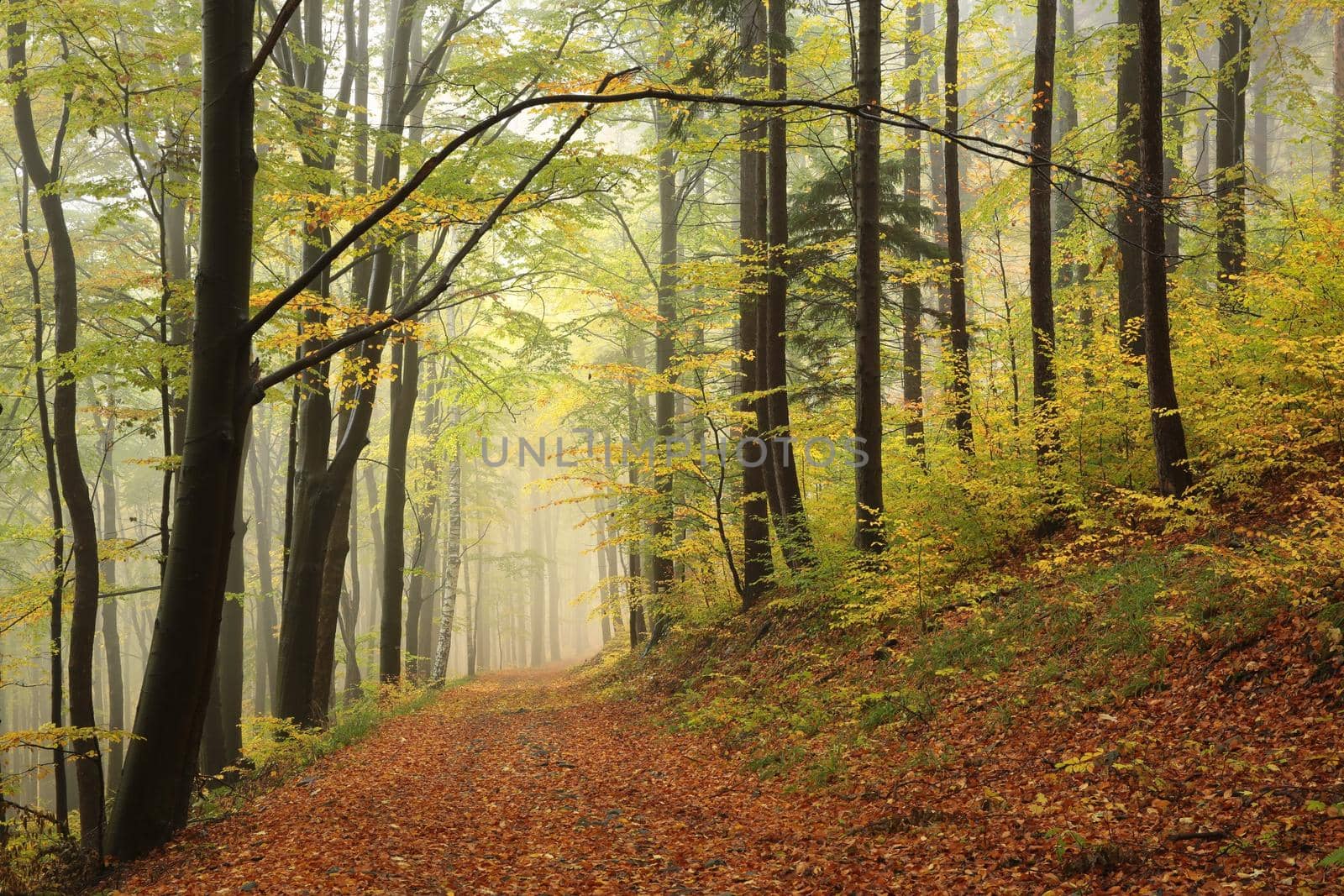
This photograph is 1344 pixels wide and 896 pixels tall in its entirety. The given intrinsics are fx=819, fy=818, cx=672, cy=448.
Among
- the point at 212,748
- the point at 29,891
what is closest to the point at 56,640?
the point at 212,748

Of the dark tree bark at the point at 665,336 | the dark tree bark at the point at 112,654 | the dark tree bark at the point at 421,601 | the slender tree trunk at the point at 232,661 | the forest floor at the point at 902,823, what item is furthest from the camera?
the dark tree bark at the point at 421,601

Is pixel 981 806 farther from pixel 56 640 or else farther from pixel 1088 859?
pixel 56 640

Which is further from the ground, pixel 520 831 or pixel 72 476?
pixel 72 476

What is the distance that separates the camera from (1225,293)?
10445mm

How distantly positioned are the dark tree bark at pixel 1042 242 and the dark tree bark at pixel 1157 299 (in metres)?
1.63

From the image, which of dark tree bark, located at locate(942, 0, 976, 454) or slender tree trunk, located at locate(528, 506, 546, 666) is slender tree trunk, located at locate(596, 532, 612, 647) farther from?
dark tree bark, located at locate(942, 0, 976, 454)

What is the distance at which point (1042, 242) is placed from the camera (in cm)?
1022

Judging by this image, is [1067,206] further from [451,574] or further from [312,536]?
[451,574]

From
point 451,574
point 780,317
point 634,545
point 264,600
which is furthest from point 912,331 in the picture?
point 264,600

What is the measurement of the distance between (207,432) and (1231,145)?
14664 millimetres

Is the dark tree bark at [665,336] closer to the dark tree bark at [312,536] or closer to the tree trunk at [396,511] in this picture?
the tree trunk at [396,511]

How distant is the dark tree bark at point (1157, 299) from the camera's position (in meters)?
7.61

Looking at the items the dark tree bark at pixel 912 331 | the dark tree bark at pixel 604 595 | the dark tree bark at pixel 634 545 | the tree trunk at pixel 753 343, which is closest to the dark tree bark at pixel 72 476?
the tree trunk at pixel 753 343
